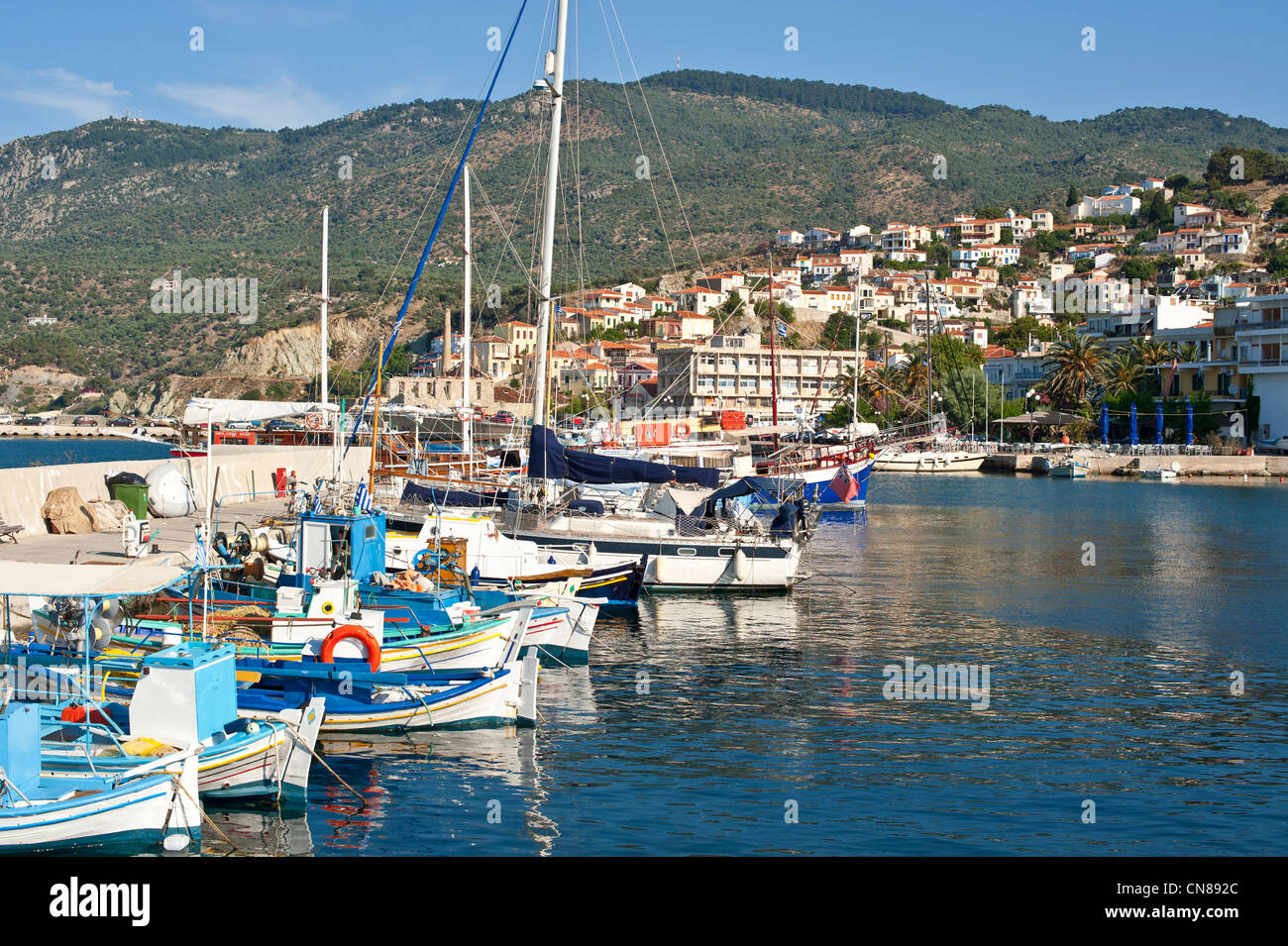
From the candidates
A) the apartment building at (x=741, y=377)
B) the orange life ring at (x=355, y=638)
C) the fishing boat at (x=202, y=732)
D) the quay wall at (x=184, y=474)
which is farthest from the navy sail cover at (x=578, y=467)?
the apartment building at (x=741, y=377)

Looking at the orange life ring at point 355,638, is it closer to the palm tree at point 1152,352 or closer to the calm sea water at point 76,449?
the calm sea water at point 76,449

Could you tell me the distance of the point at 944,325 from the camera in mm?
148750

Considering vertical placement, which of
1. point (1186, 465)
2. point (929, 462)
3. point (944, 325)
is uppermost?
point (944, 325)

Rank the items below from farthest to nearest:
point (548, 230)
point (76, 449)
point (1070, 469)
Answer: point (76, 449) < point (1070, 469) < point (548, 230)

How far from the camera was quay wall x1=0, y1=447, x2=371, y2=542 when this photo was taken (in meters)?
27.1

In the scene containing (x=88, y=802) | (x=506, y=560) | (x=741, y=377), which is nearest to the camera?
(x=88, y=802)

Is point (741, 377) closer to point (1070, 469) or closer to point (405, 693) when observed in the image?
point (1070, 469)

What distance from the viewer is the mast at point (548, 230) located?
2902 cm

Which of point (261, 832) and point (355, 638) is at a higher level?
point (355, 638)

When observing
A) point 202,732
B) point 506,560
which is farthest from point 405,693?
point 506,560

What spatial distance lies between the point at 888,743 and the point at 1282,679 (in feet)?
31.6

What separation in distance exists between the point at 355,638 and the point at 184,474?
1936 centimetres

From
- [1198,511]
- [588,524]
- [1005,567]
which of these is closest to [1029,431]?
[1198,511]

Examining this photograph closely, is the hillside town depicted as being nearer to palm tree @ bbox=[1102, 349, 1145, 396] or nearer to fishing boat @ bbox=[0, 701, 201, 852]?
palm tree @ bbox=[1102, 349, 1145, 396]
